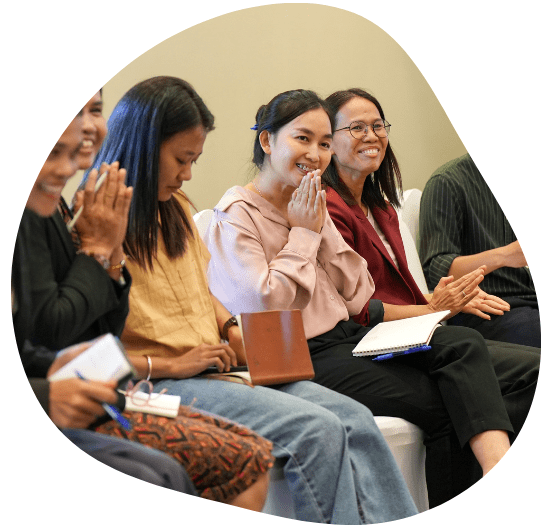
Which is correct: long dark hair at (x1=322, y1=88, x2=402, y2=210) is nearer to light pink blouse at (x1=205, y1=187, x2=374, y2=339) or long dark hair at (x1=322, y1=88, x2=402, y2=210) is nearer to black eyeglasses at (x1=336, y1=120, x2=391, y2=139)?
black eyeglasses at (x1=336, y1=120, x2=391, y2=139)

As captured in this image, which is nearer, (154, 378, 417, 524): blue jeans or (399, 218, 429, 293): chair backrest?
(154, 378, 417, 524): blue jeans

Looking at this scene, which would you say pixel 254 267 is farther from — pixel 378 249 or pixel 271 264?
pixel 378 249

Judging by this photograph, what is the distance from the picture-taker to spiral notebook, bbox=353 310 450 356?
181 centimetres

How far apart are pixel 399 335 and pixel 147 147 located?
756 mm

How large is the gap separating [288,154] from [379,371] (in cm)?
56

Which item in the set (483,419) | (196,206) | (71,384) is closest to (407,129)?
(196,206)

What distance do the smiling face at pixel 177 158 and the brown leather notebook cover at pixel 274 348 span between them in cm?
33

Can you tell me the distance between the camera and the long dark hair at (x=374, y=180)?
6.35 ft

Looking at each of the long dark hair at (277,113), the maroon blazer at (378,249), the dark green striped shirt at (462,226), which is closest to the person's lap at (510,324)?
the dark green striped shirt at (462,226)

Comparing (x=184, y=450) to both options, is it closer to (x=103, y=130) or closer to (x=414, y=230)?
(x=103, y=130)

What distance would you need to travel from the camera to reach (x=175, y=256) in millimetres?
1686

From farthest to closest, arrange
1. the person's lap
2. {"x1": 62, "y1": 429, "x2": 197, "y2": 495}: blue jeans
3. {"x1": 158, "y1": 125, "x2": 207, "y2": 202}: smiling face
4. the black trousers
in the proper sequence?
the person's lap
the black trousers
{"x1": 158, "y1": 125, "x2": 207, "y2": 202}: smiling face
{"x1": 62, "y1": 429, "x2": 197, "y2": 495}: blue jeans

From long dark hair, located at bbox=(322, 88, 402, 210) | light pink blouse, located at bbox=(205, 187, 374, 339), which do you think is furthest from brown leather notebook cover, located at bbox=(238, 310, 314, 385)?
long dark hair, located at bbox=(322, 88, 402, 210)

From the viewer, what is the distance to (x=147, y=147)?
5.34ft
